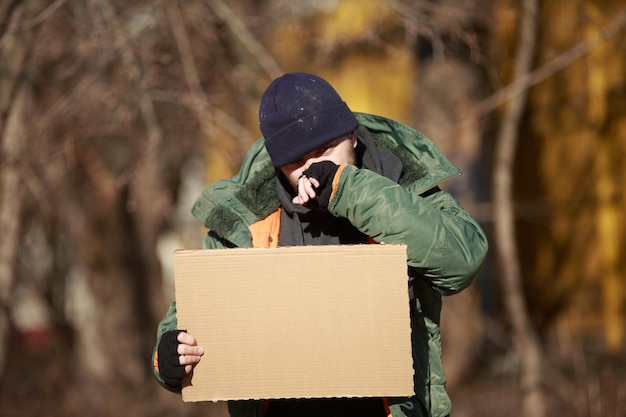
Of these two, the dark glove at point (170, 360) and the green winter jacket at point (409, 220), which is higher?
the green winter jacket at point (409, 220)

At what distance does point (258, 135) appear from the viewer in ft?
23.1

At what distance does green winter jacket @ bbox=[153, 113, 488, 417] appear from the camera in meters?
2.31

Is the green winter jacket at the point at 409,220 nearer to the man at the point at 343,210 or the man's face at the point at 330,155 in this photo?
the man at the point at 343,210

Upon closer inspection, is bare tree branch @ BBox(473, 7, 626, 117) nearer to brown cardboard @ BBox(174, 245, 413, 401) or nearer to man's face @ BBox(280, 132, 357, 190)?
man's face @ BBox(280, 132, 357, 190)

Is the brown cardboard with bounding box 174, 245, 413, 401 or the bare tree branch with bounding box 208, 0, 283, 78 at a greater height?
the bare tree branch with bounding box 208, 0, 283, 78

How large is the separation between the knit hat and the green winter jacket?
0.21 m

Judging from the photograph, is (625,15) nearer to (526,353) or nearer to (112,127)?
(526,353)

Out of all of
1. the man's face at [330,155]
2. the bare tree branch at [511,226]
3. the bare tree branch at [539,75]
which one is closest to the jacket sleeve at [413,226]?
the man's face at [330,155]

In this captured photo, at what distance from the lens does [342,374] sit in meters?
2.29

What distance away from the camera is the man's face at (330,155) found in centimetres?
260

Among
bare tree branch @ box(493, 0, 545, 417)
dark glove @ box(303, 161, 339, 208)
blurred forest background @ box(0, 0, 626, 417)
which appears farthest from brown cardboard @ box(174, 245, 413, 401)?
bare tree branch @ box(493, 0, 545, 417)

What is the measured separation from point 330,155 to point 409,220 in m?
0.43

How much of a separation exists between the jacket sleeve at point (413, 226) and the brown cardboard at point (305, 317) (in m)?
0.08

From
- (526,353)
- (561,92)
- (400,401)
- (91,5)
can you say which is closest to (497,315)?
(561,92)
